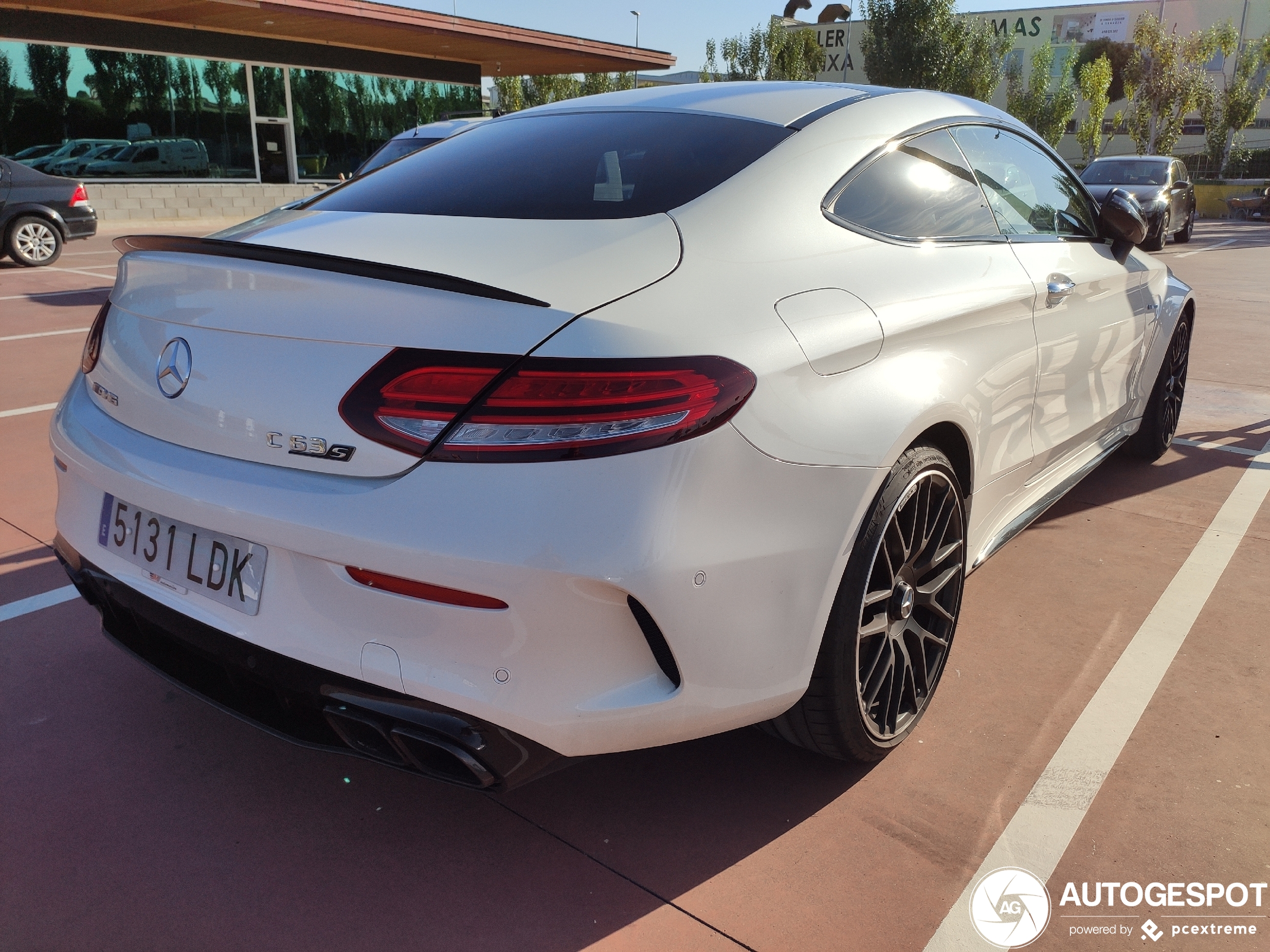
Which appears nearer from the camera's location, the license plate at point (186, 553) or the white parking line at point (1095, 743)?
the license plate at point (186, 553)

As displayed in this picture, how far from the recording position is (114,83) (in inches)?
839

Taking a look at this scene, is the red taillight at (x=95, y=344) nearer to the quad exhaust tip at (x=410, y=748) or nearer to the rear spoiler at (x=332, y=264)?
the rear spoiler at (x=332, y=264)

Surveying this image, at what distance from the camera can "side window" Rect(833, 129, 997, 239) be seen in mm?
2443

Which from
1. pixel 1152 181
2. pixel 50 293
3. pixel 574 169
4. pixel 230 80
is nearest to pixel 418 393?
pixel 574 169

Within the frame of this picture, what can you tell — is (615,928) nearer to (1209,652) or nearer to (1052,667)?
(1052,667)

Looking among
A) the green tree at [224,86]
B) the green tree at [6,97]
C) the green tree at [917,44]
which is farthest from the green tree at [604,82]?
the green tree at [6,97]

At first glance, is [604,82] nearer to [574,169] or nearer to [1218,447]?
[1218,447]

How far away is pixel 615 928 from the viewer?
1.93m

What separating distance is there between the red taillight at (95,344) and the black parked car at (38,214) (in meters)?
12.0

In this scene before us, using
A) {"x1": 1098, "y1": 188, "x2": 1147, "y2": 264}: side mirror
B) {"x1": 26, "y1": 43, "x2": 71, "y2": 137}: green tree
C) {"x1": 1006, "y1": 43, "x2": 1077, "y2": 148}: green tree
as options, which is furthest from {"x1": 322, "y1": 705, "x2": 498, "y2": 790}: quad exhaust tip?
{"x1": 1006, "y1": 43, "x2": 1077, "y2": 148}: green tree

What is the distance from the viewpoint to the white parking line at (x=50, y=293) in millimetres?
9953

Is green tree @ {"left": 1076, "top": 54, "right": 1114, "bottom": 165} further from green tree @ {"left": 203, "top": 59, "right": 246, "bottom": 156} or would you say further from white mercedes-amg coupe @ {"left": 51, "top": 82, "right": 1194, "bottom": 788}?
white mercedes-amg coupe @ {"left": 51, "top": 82, "right": 1194, "bottom": 788}

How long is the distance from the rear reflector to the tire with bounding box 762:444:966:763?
779 millimetres

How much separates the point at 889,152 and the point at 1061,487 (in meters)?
1.49
